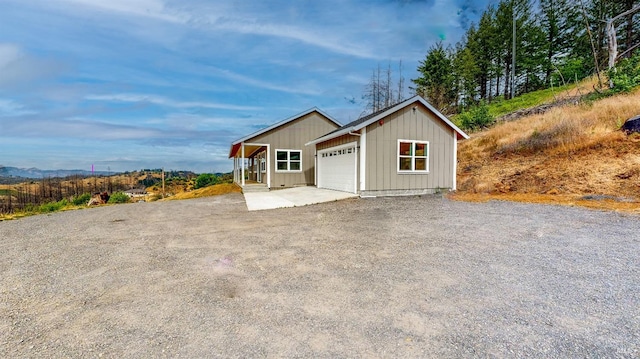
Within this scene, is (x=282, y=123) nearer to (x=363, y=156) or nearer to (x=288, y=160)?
(x=288, y=160)

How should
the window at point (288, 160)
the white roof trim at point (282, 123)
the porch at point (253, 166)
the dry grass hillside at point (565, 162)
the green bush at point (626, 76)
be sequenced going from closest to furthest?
the dry grass hillside at point (565, 162)
the green bush at point (626, 76)
the white roof trim at point (282, 123)
the porch at point (253, 166)
the window at point (288, 160)

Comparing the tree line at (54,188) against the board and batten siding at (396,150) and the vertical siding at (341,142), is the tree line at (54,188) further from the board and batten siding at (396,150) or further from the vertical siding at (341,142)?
the board and batten siding at (396,150)

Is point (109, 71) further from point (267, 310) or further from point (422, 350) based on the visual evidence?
point (422, 350)

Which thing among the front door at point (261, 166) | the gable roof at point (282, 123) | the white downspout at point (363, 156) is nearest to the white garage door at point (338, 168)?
the white downspout at point (363, 156)

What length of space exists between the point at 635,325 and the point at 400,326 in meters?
1.98

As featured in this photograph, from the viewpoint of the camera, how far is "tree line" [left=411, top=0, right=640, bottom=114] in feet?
87.8

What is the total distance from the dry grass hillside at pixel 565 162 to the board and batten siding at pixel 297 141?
809 cm

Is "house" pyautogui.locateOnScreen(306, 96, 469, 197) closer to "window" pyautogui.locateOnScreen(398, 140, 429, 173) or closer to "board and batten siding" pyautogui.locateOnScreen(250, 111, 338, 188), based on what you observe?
"window" pyautogui.locateOnScreen(398, 140, 429, 173)

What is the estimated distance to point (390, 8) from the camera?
1292 centimetres

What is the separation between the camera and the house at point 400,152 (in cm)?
1123

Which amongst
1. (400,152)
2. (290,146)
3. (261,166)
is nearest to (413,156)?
(400,152)

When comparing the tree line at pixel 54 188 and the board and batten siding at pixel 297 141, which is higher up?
the board and batten siding at pixel 297 141

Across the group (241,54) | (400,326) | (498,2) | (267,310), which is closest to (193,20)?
(241,54)

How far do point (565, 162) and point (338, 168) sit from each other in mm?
8728
